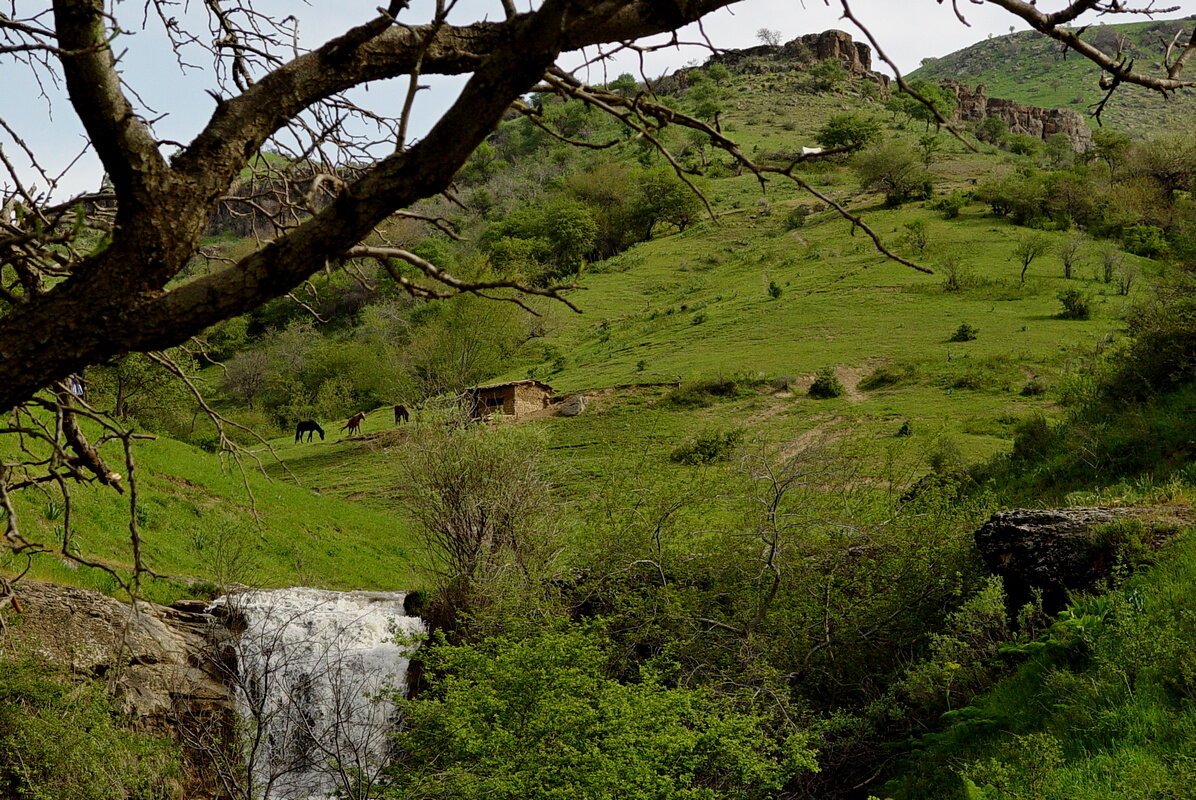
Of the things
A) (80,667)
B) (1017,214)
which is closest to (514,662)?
(80,667)

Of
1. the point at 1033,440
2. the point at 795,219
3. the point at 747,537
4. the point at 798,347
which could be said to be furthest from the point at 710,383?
the point at 795,219

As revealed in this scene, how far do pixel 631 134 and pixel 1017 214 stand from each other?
58.0 metres

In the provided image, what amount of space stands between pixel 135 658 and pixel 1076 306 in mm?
37656

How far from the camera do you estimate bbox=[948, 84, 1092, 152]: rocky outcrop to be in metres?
127

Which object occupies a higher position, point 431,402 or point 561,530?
point 431,402

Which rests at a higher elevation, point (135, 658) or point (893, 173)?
point (893, 173)

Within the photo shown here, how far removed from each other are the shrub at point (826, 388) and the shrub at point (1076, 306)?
488 inches

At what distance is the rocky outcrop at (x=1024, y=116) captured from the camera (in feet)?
416

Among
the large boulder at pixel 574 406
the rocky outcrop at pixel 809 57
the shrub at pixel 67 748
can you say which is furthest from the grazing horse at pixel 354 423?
the rocky outcrop at pixel 809 57

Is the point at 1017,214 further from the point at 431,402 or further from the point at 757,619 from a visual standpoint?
the point at 757,619

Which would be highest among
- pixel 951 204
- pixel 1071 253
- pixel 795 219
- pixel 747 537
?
pixel 795 219

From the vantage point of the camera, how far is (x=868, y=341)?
3688cm

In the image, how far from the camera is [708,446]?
26.7 m

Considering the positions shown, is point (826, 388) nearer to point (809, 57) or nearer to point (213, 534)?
point (213, 534)
